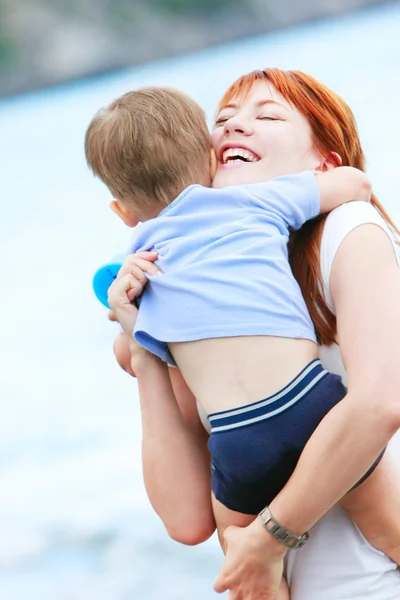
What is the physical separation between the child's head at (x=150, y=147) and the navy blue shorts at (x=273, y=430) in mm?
344

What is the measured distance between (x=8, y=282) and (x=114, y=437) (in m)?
1.24

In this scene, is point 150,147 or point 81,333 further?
point 81,333

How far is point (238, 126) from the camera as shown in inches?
54.6

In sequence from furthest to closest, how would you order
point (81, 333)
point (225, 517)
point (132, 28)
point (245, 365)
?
point (132, 28), point (81, 333), point (225, 517), point (245, 365)

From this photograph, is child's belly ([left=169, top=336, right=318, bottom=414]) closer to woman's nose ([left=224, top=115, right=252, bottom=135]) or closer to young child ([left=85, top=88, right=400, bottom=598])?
young child ([left=85, top=88, right=400, bottom=598])

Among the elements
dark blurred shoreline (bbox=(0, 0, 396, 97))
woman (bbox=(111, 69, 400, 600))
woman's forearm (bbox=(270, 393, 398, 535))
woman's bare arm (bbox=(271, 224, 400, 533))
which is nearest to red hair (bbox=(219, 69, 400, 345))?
woman (bbox=(111, 69, 400, 600))

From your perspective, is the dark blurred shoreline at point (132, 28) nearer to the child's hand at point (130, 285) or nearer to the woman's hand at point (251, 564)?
the child's hand at point (130, 285)

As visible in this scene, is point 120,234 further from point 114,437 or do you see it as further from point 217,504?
point 217,504

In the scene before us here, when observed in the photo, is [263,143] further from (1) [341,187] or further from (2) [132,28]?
(2) [132,28]

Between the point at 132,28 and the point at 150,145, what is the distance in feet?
14.6

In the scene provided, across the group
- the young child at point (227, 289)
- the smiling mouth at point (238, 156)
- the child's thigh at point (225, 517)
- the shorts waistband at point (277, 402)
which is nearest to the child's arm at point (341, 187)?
the young child at point (227, 289)

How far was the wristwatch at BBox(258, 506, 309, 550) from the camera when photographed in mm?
1184

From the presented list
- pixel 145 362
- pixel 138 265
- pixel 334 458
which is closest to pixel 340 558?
pixel 334 458

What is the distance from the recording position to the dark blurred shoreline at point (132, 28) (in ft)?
17.7
